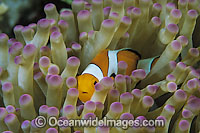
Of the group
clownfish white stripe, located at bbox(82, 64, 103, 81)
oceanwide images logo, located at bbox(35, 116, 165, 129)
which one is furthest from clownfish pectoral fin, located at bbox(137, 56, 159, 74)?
oceanwide images logo, located at bbox(35, 116, 165, 129)

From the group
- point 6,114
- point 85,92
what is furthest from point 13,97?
point 85,92

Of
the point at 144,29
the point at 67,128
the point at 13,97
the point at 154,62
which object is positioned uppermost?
the point at 144,29

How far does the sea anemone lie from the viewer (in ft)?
2.50

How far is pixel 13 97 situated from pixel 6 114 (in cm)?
7

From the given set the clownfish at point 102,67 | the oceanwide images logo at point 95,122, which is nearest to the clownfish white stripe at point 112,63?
the clownfish at point 102,67

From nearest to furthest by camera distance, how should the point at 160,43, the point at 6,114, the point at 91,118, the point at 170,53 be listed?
1. the point at 91,118
2. the point at 6,114
3. the point at 170,53
4. the point at 160,43

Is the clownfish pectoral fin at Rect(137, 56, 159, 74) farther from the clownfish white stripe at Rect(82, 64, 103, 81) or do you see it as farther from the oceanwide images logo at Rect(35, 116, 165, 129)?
the oceanwide images logo at Rect(35, 116, 165, 129)

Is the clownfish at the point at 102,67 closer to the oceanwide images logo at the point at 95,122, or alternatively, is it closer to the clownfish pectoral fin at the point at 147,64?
the clownfish pectoral fin at the point at 147,64

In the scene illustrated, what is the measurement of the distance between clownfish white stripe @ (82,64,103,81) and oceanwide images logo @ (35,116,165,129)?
22 centimetres

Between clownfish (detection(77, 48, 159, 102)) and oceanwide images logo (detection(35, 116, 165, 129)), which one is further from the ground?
clownfish (detection(77, 48, 159, 102))

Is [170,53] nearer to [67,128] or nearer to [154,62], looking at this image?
[154,62]

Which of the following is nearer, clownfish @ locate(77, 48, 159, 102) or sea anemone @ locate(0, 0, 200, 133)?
sea anemone @ locate(0, 0, 200, 133)

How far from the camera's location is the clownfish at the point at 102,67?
2.93 feet

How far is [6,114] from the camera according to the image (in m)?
0.83
